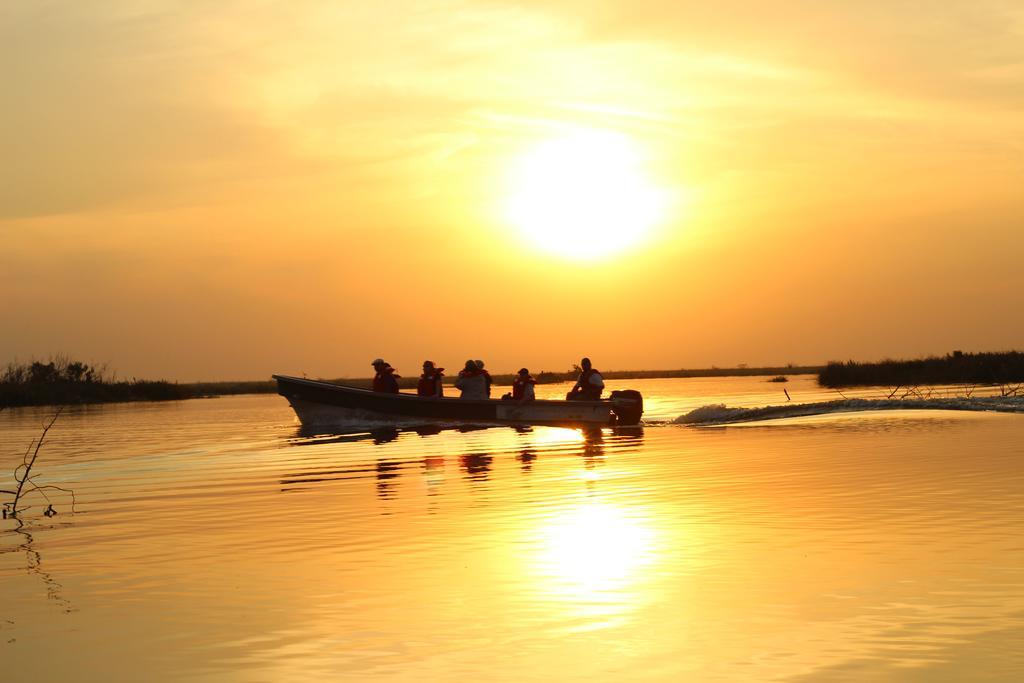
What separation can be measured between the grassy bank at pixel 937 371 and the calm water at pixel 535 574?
124ft

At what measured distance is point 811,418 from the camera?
1294 inches

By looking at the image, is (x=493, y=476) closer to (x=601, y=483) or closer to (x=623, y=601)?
(x=601, y=483)

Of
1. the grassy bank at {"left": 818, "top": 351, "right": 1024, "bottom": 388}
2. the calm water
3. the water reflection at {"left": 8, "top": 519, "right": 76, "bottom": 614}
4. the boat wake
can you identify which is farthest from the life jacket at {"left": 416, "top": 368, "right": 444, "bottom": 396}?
the grassy bank at {"left": 818, "top": 351, "right": 1024, "bottom": 388}

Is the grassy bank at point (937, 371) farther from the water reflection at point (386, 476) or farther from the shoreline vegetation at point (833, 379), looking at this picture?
the water reflection at point (386, 476)

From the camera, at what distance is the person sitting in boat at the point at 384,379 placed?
3488 centimetres

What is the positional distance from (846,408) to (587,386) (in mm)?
8395

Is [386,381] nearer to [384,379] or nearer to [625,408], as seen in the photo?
[384,379]

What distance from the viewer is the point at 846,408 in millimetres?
34938

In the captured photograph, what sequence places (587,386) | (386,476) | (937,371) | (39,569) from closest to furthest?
(39,569) < (386,476) < (587,386) < (937,371)

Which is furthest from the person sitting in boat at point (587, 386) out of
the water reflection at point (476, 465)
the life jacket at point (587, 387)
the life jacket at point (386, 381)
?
the water reflection at point (476, 465)

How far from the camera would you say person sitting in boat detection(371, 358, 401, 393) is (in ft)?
114

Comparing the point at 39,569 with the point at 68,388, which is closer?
the point at 39,569

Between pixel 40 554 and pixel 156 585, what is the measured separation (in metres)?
2.67

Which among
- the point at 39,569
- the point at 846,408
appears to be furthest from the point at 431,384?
the point at 39,569
